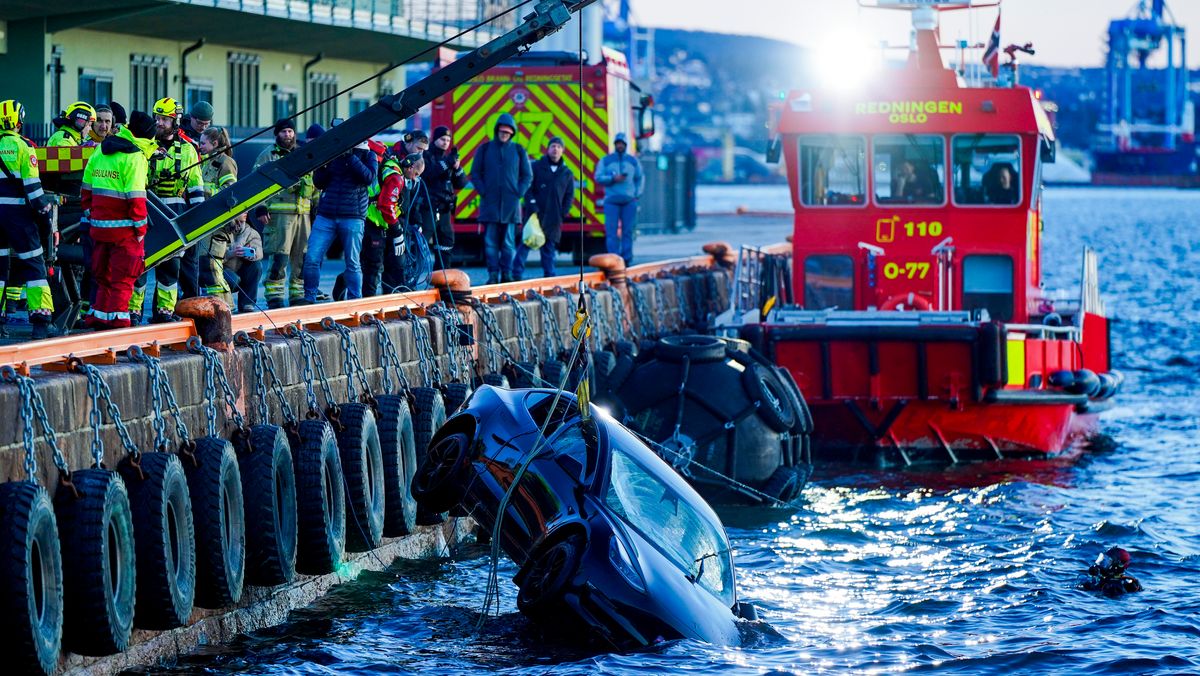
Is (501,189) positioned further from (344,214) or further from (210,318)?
(210,318)

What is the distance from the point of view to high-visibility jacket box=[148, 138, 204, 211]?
46.9ft

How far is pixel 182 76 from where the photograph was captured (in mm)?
28016

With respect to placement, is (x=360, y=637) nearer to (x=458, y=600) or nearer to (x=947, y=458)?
(x=458, y=600)

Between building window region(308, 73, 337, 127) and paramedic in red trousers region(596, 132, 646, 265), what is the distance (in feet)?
29.6

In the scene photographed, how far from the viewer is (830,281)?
68.6 ft

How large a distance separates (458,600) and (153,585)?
3.08 m

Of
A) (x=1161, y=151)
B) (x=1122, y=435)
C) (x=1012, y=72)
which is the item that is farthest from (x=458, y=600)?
(x=1161, y=151)

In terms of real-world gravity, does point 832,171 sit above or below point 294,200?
above

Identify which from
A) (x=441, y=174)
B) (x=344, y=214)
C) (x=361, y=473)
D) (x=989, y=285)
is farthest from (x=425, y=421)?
(x=989, y=285)

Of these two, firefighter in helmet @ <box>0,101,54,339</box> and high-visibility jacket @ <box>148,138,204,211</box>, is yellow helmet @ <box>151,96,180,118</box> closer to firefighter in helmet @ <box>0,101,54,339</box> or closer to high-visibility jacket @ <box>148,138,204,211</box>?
high-visibility jacket @ <box>148,138,204,211</box>

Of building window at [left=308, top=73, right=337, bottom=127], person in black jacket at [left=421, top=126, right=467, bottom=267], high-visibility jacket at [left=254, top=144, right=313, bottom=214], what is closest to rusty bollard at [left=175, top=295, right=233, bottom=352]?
high-visibility jacket at [left=254, top=144, right=313, bottom=214]

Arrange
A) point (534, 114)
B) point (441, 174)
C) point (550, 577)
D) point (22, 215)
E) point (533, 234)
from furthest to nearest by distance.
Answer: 1. point (534, 114)
2. point (533, 234)
3. point (441, 174)
4. point (22, 215)
5. point (550, 577)

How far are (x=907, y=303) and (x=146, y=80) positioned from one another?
11681 mm

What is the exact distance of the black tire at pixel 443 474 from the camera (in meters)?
10.9
